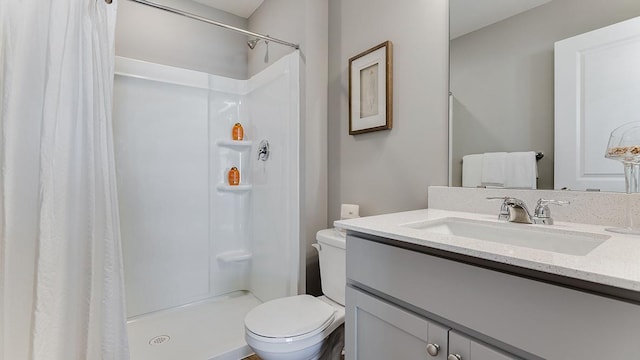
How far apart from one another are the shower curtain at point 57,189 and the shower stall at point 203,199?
705mm

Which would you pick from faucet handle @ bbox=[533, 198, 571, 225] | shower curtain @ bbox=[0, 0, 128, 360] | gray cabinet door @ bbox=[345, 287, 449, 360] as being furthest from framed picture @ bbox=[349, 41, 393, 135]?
shower curtain @ bbox=[0, 0, 128, 360]

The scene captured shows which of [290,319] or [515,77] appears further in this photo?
[290,319]

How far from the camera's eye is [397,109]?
57.5 inches

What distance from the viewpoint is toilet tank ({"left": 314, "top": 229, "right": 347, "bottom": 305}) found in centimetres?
142

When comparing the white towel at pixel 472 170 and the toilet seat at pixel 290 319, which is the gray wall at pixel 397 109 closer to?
the white towel at pixel 472 170

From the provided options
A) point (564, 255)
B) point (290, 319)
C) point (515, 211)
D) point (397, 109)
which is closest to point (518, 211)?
point (515, 211)

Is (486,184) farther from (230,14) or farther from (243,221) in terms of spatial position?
(230,14)

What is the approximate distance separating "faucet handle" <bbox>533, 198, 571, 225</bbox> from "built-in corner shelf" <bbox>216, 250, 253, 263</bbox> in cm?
194

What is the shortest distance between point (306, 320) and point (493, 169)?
3.25 ft

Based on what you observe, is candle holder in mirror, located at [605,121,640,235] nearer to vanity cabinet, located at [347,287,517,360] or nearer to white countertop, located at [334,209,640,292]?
white countertop, located at [334,209,640,292]

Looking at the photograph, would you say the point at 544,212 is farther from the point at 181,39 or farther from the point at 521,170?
the point at 181,39

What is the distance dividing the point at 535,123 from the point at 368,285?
32.7 inches

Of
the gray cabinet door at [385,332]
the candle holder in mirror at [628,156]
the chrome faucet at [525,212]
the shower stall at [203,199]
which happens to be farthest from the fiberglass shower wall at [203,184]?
the candle holder in mirror at [628,156]

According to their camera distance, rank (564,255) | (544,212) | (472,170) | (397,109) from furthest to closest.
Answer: (397,109) → (472,170) → (544,212) → (564,255)
